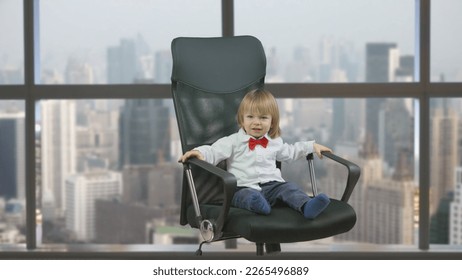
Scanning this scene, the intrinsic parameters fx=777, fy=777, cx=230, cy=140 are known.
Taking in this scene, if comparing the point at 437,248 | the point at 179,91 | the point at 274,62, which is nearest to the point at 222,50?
the point at 179,91

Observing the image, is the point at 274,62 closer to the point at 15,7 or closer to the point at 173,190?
the point at 173,190

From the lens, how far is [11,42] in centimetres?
413

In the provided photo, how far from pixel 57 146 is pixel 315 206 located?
184cm

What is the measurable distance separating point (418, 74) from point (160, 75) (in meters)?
1.36

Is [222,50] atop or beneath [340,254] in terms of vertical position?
atop

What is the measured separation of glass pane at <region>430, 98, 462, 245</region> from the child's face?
1276 millimetres

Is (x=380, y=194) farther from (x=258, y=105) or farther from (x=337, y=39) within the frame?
(x=258, y=105)

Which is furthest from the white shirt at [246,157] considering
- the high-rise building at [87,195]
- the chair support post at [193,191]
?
the high-rise building at [87,195]

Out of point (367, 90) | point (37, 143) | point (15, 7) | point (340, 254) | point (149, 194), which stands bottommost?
point (340, 254)

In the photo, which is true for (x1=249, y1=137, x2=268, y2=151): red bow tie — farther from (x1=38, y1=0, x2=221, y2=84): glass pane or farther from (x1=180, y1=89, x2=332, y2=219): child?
(x1=38, y1=0, x2=221, y2=84): glass pane

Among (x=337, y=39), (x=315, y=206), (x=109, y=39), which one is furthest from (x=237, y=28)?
(x=315, y=206)

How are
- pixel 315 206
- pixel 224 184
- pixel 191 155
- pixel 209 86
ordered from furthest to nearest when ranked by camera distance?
pixel 209 86, pixel 191 155, pixel 315 206, pixel 224 184

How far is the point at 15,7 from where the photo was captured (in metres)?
4.12

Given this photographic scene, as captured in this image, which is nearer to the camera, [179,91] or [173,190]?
[179,91]
